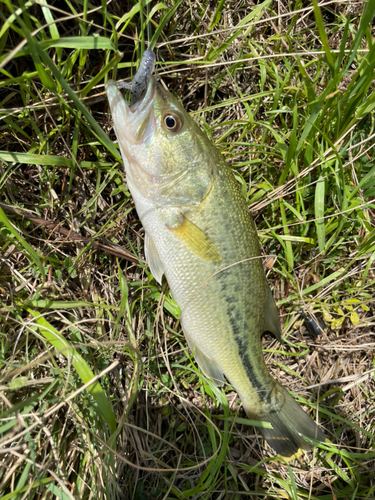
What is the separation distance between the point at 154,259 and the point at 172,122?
0.85m

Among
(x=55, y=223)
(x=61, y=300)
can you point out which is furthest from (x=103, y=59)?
(x=61, y=300)

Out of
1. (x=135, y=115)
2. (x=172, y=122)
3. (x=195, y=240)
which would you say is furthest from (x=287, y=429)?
(x=135, y=115)

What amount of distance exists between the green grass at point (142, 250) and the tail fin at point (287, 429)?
24 centimetres

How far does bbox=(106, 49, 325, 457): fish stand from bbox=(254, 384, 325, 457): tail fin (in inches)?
5.7

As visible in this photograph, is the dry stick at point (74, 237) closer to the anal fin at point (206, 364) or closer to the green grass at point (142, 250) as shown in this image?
the green grass at point (142, 250)

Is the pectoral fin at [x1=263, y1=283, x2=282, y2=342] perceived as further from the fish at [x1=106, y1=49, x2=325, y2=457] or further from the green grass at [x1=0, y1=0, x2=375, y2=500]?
the green grass at [x1=0, y1=0, x2=375, y2=500]

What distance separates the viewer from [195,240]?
1.89 meters

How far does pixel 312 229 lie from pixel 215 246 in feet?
3.63

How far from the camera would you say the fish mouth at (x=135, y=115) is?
1.76 meters

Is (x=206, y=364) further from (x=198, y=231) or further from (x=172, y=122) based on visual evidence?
(x=172, y=122)

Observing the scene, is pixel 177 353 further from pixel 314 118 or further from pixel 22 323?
pixel 314 118

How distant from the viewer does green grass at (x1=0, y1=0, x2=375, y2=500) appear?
2.04 metres

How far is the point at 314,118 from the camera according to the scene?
2.23 m

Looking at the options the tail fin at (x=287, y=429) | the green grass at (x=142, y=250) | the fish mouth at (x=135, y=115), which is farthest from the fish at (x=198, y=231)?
the green grass at (x=142, y=250)
